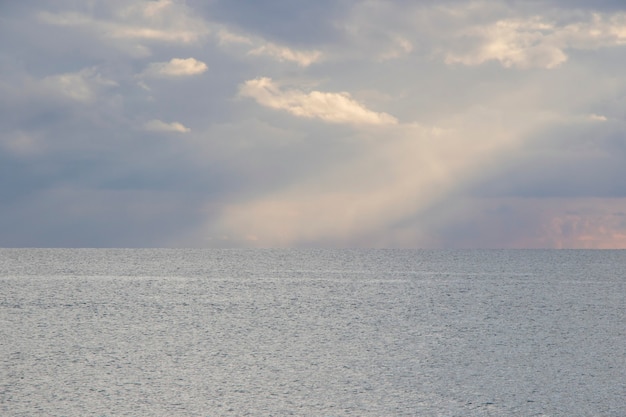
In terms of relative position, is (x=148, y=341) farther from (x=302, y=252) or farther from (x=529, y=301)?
(x=302, y=252)

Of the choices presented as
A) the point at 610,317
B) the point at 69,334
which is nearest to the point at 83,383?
the point at 69,334

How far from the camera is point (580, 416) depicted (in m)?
3.88

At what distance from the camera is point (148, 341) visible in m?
5.62

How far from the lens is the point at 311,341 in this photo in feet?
18.4

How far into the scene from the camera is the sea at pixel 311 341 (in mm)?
4113

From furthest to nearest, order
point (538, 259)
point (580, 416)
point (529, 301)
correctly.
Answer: point (538, 259), point (529, 301), point (580, 416)

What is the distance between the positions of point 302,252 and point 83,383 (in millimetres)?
8089

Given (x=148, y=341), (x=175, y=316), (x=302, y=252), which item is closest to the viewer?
(x=148, y=341)

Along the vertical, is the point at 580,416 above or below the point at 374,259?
below

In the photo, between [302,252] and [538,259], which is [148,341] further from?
[538,259]

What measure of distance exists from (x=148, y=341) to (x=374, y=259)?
647cm

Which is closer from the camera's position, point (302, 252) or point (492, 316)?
point (492, 316)

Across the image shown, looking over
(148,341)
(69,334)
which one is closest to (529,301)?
(148,341)

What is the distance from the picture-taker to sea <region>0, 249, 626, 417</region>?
4.11 metres
